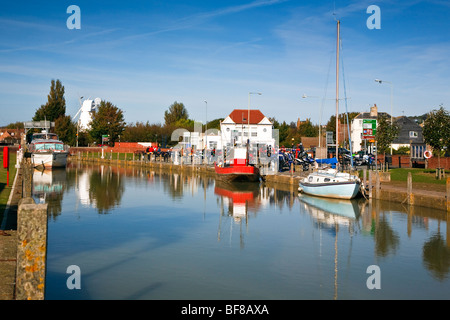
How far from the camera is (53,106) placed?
350ft

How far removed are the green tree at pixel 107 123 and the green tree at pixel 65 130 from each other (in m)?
3.99

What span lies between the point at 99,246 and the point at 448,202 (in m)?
17.2

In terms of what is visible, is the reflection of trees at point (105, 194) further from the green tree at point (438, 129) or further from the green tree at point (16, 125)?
the green tree at point (16, 125)

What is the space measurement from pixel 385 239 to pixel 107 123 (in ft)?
303

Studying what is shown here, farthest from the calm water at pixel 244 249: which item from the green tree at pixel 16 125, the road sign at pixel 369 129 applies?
the green tree at pixel 16 125

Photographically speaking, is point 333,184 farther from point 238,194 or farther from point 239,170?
point 239,170

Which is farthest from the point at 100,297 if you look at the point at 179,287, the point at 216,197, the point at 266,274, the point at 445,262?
the point at 216,197

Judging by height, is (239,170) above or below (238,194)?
above

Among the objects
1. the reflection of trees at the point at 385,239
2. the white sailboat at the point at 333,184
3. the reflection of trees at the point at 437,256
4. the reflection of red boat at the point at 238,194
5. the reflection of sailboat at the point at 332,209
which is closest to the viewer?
the reflection of trees at the point at 437,256

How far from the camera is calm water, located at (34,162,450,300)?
44.2 feet

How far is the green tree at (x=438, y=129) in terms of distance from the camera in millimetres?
38438

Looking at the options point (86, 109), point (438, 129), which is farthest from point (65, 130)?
point (438, 129)

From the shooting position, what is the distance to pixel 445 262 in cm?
1717
